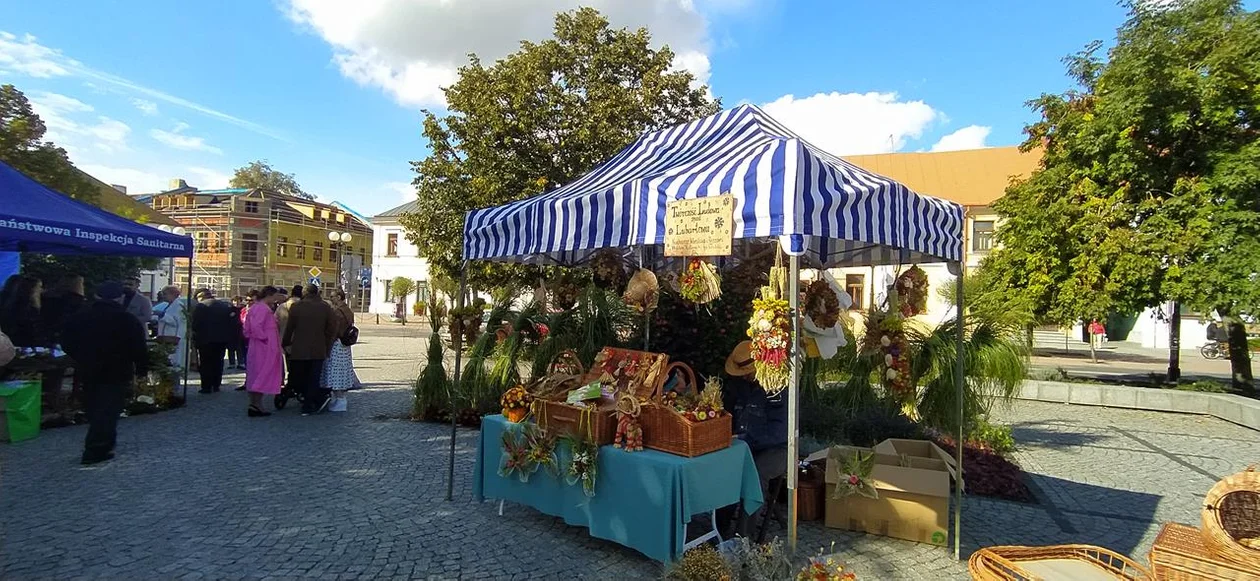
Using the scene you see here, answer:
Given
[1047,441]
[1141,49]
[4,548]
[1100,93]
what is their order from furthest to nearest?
[1100,93]
[1141,49]
[1047,441]
[4,548]

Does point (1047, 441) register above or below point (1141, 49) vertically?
below

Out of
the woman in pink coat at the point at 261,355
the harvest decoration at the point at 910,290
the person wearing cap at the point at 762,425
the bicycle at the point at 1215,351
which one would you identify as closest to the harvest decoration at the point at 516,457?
the person wearing cap at the point at 762,425

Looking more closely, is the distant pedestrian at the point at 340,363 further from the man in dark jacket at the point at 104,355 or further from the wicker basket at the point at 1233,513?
the wicker basket at the point at 1233,513

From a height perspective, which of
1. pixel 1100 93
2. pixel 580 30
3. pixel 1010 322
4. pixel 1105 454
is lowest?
pixel 1105 454

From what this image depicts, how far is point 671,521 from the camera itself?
3697 mm

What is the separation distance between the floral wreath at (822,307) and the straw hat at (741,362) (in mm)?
491

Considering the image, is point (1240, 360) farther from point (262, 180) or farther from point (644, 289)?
point (262, 180)

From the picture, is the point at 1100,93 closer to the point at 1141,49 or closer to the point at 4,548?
the point at 1141,49

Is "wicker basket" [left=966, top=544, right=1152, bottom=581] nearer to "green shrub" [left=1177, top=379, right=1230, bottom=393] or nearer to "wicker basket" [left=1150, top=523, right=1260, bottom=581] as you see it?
"wicker basket" [left=1150, top=523, right=1260, bottom=581]

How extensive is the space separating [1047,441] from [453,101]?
12.3 m

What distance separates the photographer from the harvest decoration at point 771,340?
10.9ft

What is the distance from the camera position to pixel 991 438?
24.5 ft

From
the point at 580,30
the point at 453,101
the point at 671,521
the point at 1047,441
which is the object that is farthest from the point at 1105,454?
the point at 453,101

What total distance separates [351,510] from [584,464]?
2.13 meters
